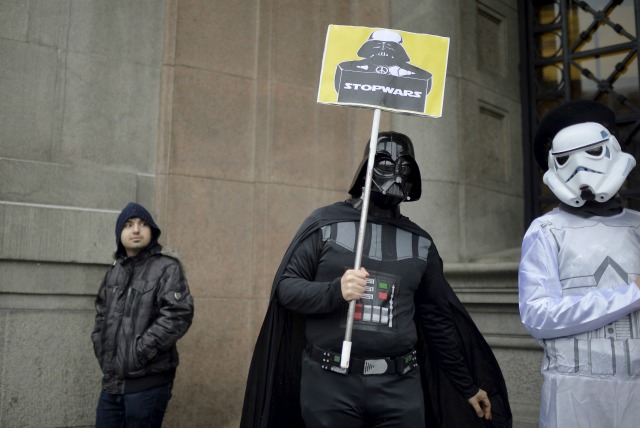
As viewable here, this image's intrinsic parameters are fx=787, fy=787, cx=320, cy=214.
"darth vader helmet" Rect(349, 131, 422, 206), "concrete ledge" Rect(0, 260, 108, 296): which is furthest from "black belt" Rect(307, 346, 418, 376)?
"concrete ledge" Rect(0, 260, 108, 296)

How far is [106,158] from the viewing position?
6570mm

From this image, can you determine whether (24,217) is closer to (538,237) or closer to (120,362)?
(120,362)

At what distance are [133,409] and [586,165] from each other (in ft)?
10.3

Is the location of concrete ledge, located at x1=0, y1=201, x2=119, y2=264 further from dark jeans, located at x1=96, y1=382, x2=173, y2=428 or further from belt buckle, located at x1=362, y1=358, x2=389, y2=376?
belt buckle, located at x1=362, y1=358, x2=389, y2=376

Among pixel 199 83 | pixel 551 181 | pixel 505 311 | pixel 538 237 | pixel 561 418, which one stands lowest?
pixel 561 418

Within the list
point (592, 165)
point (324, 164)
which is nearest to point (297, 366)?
point (592, 165)

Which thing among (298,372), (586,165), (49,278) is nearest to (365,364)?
(298,372)

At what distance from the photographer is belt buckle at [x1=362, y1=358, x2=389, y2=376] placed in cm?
387

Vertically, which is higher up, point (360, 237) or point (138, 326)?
point (360, 237)

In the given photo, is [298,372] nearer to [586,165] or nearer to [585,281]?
[585,281]

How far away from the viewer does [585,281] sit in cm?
380

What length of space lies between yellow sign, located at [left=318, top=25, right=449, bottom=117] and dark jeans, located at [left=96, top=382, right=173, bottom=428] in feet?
7.34

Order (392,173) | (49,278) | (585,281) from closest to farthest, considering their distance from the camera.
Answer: (585,281)
(392,173)
(49,278)

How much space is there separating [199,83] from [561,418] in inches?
176
